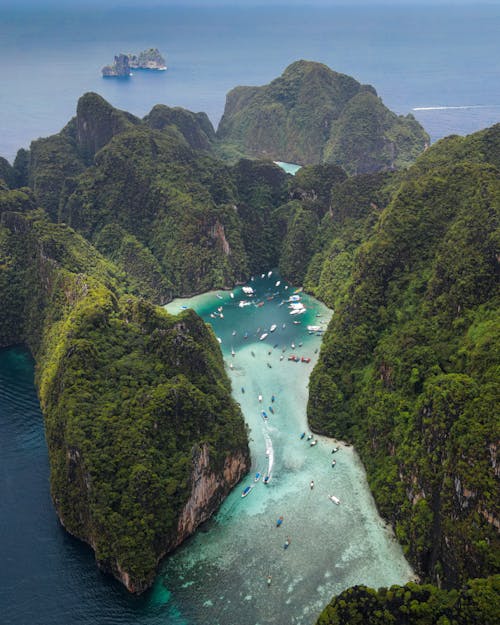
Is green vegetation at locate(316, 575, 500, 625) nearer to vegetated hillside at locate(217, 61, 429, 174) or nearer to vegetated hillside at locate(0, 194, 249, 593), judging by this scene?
vegetated hillside at locate(0, 194, 249, 593)

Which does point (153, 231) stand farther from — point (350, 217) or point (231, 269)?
point (350, 217)

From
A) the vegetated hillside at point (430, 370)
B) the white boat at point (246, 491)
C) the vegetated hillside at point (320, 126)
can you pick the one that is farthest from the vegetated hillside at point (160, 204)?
the white boat at point (246, 491)

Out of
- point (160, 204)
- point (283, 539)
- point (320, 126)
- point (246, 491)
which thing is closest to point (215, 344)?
point (246, 491)

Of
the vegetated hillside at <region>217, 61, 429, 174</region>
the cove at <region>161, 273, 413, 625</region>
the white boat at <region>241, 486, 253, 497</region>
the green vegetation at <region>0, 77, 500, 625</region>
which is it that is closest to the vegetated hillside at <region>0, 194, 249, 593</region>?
the green vegetation at <region>0, 77, 500, 625</region>

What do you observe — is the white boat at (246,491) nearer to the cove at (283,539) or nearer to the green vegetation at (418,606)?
the cove at (283,539)

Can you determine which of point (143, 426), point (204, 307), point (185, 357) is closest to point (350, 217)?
point (204, 307)

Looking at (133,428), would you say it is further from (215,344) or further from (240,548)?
(215,344)
